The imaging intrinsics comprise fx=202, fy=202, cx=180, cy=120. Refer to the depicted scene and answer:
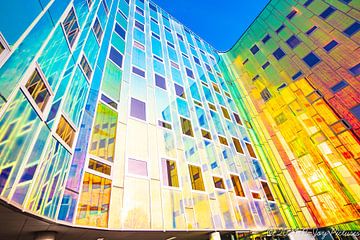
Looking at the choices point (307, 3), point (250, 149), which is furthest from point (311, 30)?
point (250, 149)

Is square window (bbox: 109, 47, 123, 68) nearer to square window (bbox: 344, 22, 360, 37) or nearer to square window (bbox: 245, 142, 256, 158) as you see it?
square window (bbox: 245, 142, 256, 158)

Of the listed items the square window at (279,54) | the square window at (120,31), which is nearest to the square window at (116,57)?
the square window at (120,31)

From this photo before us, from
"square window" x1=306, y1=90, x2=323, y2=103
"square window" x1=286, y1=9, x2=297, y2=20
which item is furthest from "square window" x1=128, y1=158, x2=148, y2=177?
"square window" x1=286, y1=9, x2=297, y2=20

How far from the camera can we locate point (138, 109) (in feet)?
39.0

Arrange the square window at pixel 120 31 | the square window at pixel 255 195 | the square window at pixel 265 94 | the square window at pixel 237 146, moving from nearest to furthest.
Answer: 1. the square window at pixel 255 195
2. the square window at pixel 120 31
3. the square window at pixel 237 146
4. the square window at pixel 265 94

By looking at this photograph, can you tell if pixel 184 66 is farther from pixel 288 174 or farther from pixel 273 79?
pixel 288 174

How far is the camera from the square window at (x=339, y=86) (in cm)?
1667

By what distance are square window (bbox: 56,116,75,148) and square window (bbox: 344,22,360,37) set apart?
75.9ft

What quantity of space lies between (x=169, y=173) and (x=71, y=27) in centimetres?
818

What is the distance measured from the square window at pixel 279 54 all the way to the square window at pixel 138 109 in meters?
18.0

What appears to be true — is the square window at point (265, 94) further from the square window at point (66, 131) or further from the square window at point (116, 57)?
the square window at point (66, 131)

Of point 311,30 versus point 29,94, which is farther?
point 311,30

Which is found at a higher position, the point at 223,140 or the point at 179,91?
the point at 179,91

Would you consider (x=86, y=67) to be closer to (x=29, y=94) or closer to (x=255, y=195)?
(x=29, y=94)
